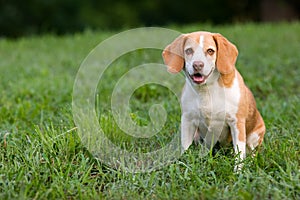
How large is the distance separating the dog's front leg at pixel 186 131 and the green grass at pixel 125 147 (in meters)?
0.11

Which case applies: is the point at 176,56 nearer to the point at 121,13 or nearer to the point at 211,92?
the point at 211,92

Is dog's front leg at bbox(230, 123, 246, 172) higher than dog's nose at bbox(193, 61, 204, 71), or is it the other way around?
dog's nose at bbox(193, 61, 204, 71)

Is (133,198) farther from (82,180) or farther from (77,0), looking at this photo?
(77,0)

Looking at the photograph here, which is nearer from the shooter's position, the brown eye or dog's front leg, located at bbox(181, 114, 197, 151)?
the brown eye

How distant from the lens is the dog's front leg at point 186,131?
14.9 feet

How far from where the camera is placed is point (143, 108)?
633 centimetres

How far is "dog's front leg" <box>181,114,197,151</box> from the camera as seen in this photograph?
4543 millimetres

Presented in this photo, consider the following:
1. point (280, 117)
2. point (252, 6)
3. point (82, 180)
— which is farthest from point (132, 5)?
point (82, 180)

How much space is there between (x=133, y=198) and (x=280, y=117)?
2.44 m

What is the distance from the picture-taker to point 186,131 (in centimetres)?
456

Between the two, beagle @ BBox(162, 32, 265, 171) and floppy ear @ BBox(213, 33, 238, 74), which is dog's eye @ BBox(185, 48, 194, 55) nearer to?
beagle @ BBox(162, 32, 265, 171)

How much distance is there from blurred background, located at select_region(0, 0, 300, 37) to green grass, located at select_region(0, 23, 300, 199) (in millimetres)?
9053

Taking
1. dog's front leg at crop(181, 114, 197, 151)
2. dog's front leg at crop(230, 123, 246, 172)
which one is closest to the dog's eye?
dog's front leg at crop(181, 114, 197, 151)

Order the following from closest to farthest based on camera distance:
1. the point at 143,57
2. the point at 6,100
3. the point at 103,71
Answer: the point at 6,100 < the point at 103,71 < the point at 143,57
